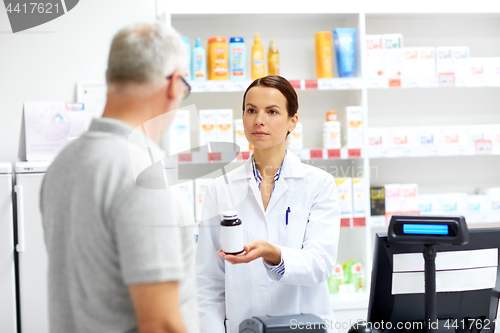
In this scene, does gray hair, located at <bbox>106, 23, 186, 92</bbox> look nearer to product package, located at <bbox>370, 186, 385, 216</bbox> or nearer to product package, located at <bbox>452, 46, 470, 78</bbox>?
product package, located at <bbox>370, 186, 385, 216</bbox>

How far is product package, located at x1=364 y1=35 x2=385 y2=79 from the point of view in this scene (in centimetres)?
312

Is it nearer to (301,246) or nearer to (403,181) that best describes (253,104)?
(301,246)

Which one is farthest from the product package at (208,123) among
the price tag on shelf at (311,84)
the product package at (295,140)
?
the price tag on shelf at (311,84)

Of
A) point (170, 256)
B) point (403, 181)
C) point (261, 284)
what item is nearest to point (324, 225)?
point (261, 284)

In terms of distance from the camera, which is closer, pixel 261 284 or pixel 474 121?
pixel 261 284

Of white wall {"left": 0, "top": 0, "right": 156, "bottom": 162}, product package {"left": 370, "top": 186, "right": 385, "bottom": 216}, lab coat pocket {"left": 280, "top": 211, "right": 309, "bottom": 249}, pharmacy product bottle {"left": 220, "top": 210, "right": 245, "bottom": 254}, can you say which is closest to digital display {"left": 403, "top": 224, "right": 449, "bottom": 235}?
pharmacy product bottle {"left": 220, "top": 210, "right": 245, "bottom": 254}

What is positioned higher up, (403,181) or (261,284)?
(403,181)

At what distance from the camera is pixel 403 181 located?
3562 mm

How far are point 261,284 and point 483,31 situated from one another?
121 inches

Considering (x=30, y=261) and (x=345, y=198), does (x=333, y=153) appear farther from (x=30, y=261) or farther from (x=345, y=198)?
(x=30, y=261)

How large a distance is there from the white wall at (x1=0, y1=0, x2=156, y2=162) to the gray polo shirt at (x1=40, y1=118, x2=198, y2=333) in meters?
2.62

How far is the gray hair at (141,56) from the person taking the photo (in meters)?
0.83

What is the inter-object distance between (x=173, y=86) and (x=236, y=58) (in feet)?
7.43

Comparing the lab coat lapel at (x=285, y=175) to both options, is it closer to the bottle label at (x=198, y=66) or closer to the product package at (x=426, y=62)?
the bottle label at (x=198, y=66)
